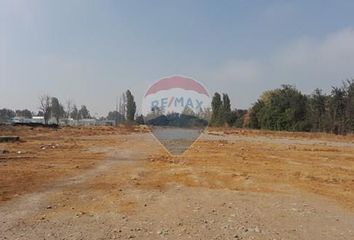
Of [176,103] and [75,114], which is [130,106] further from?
[176,103]

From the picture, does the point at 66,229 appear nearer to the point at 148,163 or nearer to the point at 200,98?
the point at 148,163

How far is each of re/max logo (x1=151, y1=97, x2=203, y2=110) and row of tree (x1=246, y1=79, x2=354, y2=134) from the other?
4366 centimetres

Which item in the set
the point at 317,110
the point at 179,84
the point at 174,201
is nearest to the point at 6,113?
the point at 317,110

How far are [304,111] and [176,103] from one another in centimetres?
5117

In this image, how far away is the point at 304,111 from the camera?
72812 millimetres

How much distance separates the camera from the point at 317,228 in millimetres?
8188

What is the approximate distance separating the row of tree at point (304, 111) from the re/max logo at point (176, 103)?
43659mm

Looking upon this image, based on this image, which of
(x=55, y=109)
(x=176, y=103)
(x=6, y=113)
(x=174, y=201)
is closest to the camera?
(x=174, y=201)

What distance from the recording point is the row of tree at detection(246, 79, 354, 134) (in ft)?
211

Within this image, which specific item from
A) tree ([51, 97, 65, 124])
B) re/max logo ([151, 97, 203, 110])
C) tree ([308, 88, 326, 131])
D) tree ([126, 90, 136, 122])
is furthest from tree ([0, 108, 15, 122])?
re/max logo ([151, 97, 203, 110])

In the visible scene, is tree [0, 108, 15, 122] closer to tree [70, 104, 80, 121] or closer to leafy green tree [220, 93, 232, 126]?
tree [70, 104, 80, 121]

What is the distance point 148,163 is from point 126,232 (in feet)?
40.4

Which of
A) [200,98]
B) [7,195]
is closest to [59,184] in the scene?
[7,195]

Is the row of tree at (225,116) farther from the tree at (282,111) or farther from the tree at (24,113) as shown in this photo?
the tree at (24,113)
